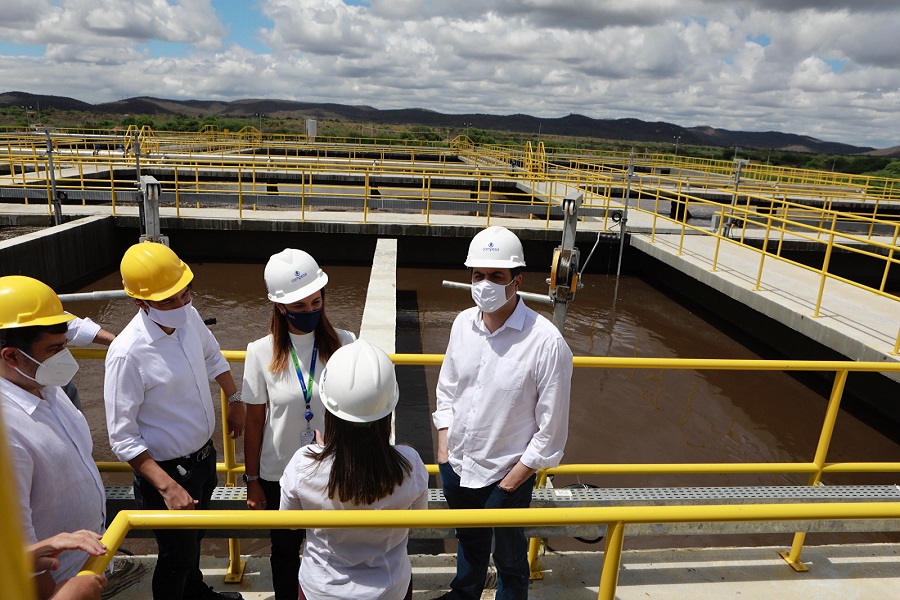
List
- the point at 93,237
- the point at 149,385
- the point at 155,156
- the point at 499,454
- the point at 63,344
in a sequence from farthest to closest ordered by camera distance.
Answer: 1. the point at 155,156
2. the point at 93,237
3. the point at 499,454
4. the point at 149,385
5. the point at 63,344

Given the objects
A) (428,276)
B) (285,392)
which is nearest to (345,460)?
(285,392)

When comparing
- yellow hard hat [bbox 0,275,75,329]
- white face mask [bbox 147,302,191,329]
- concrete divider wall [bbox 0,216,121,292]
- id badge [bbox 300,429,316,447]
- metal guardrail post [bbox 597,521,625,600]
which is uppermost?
yellow hard hat [bbox 0,275,75,329]

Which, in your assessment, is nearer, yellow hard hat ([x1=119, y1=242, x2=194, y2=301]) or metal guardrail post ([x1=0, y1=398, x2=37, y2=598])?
metal guardrail post ([x1=0, y1=398, x2=37, y2=598])

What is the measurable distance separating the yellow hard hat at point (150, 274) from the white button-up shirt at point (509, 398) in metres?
1.20

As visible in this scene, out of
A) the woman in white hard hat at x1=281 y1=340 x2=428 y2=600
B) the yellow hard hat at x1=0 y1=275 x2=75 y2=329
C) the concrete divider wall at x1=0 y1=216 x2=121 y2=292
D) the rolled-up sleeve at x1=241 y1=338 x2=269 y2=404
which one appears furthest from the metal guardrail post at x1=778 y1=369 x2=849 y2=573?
the concrete divider wall at x1=0 y1=216 x2=121 y2=292

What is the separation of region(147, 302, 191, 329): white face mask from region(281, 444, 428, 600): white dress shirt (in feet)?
2.91

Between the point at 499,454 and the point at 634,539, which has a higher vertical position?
the point at 499,454

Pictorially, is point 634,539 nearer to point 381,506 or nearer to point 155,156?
point 381,506

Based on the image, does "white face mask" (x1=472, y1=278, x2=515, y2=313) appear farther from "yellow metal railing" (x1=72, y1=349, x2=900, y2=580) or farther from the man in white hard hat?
"yellow metal railing" (x1=72, y1=349, x2=900, y2=580)

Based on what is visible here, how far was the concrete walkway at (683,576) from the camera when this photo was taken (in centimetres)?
288

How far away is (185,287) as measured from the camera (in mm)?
2400

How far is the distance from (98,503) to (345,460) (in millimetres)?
894

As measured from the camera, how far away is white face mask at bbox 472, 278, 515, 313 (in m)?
2.54

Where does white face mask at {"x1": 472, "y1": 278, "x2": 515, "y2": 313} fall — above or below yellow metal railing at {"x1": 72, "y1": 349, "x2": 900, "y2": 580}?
above
